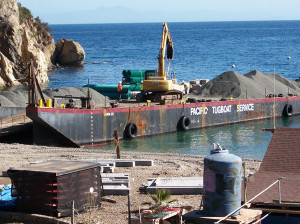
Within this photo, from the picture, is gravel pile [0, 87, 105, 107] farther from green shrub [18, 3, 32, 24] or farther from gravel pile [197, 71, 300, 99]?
green shrub [18, 3, 32, 24]

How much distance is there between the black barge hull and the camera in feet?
124

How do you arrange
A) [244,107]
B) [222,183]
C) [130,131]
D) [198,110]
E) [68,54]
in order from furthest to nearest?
[68,54], [244,107], [198,110], [130,131], [222,183]

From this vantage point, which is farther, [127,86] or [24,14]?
[24,14]

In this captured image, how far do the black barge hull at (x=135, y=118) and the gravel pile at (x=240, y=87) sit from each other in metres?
2.91

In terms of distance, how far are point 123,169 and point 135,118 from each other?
687 inches

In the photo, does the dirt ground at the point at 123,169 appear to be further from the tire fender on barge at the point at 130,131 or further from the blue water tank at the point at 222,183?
the tire fender on barge at the point at 130,131

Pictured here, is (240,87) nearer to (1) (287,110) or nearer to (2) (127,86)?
(1) (287,110)

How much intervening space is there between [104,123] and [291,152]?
22933 millimetres

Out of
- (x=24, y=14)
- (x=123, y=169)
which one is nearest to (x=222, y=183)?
(x=123, y=169)

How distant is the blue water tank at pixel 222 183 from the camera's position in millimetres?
15055

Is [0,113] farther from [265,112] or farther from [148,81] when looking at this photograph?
[265,112]

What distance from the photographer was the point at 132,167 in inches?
1042

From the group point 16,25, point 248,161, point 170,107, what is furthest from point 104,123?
point 16,25

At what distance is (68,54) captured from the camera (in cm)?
11944
